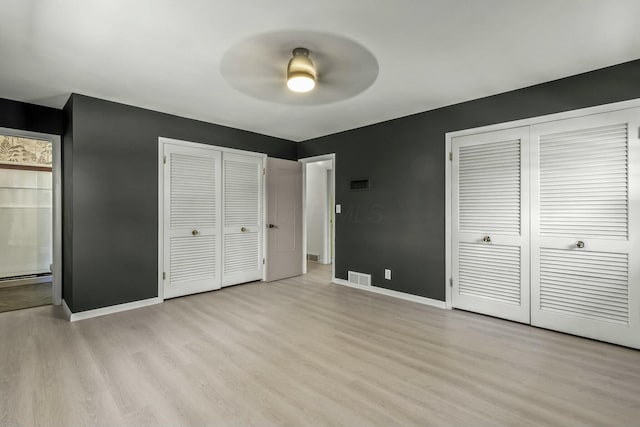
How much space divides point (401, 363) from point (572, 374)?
3.74ft

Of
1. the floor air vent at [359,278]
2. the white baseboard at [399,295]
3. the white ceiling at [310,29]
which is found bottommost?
the white baseboard at [399,295]

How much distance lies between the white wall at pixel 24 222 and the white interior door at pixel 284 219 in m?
3.42

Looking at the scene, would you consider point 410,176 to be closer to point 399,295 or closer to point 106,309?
point 399,295

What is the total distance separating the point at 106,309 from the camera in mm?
3379

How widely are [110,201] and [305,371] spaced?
2.82 meters

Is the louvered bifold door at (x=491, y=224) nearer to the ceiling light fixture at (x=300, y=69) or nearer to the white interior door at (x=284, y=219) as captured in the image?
the ceiling light fixture at (x=300, y=69)

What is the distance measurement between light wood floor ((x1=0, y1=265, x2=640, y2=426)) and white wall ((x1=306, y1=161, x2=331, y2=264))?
3328 mm

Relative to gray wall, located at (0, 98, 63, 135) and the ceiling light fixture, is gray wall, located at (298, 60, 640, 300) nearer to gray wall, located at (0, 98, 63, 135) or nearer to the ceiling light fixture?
the ceiling light fixture

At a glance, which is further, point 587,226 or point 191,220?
point 191,220

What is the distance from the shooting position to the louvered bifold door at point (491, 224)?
10.1 feet

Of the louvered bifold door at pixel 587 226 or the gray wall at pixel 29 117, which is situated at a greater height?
the gray wall at pixel 29 117

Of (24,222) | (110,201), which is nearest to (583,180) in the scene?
(110,201)

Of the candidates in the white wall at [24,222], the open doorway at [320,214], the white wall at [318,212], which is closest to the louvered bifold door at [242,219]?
the open doorway at [320,214]

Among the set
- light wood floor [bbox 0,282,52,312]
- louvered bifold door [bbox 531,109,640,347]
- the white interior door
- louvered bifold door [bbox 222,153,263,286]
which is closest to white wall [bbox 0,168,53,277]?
light wood floor [bbox 0,282,52,312]
